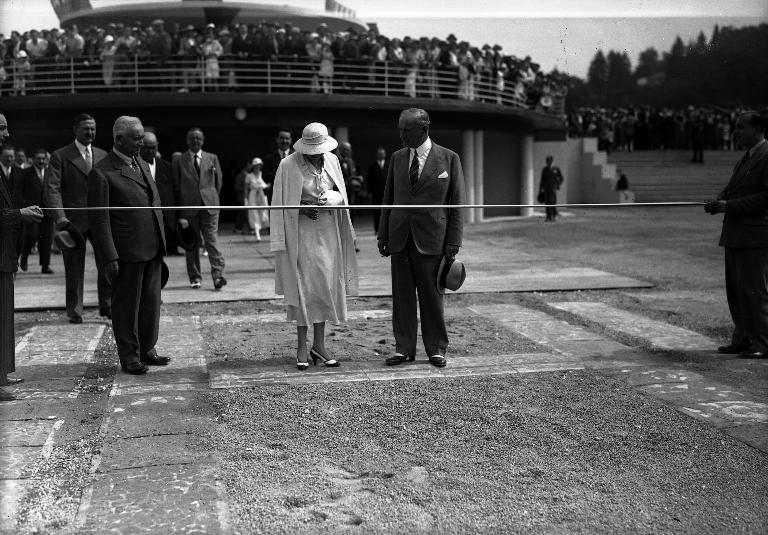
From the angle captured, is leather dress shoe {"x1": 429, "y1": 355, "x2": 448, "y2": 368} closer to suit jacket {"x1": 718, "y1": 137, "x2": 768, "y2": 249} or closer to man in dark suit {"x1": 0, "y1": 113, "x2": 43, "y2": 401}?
suit jacket {"x1": 718, "y1": 137, "x2": 768, "y2": 249}

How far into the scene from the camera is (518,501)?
13.8ft

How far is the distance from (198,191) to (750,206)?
6.17m

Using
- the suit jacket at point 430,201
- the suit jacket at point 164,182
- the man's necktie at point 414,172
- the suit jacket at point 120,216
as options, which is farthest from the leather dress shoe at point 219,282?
the man's necktie at point 414,172

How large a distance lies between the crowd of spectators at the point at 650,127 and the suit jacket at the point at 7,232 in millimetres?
23066

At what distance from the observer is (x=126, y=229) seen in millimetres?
6738

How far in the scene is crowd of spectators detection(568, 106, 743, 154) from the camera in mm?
27828

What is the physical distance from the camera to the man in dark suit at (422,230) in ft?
22.8

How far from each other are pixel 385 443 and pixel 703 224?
17.5m

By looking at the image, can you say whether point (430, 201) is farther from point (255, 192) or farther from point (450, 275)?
point (255, 192)

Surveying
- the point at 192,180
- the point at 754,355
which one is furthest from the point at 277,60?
the point at 754,355

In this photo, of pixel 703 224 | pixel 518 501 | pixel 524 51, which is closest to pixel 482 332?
pixel 524 51

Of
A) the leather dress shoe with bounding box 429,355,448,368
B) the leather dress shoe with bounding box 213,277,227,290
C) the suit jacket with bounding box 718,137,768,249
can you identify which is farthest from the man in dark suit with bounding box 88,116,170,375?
the suit jacket with bounding box 718,137,768,249

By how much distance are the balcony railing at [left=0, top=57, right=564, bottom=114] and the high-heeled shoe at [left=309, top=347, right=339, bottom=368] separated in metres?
13.9

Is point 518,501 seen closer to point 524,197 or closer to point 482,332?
point 482,332
